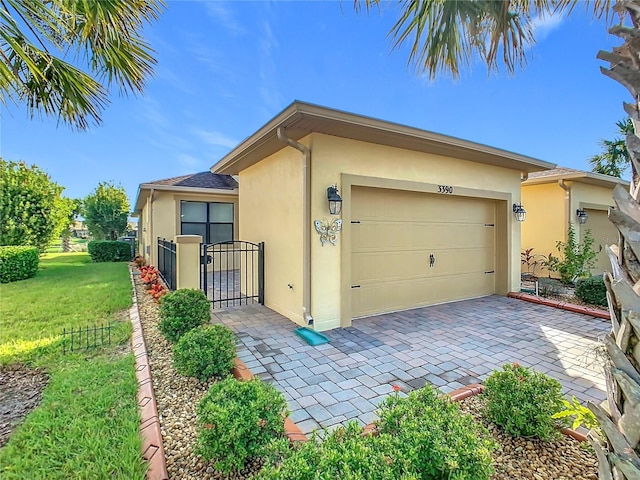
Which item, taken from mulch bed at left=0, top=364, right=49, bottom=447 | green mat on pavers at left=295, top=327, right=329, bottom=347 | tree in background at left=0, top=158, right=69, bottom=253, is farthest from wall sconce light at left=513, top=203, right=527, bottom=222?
tree in background at left=0, top=158, right=69, bottom=253

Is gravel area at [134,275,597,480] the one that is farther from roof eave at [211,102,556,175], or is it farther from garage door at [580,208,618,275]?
garage door at [580,208,618,275]

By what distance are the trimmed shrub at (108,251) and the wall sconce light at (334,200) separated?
1642 cm

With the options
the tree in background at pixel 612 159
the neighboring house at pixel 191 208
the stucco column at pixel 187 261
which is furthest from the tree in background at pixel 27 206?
the tree in background at pixel 612 159

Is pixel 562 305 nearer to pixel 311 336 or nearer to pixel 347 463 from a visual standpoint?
pixel 311 336

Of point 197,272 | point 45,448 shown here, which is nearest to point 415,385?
point 45,448

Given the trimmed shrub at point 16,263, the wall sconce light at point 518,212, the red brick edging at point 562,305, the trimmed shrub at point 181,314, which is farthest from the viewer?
the trimmed shrub at point 16,263

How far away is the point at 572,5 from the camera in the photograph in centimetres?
286

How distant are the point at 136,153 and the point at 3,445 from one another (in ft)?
80.2

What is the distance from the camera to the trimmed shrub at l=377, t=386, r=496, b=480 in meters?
1.73

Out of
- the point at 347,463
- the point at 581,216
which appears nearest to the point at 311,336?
the point at 347,463

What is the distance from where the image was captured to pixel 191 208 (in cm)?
1186

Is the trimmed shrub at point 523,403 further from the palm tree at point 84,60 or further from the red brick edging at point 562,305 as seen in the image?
the palm tree at point 84,60

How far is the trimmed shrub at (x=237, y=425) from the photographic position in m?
2.10

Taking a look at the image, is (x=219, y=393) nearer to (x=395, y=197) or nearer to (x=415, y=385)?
(x=415, y=385)
